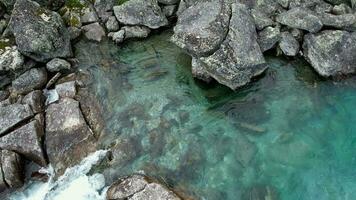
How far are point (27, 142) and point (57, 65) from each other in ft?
15.5

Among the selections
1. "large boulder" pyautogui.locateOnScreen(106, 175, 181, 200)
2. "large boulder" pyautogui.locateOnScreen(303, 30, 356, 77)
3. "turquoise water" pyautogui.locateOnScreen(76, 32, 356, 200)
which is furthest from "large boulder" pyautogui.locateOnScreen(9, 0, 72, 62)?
"large boulder" pyautogui.locateOnScreen(303, 30, 356, 77)

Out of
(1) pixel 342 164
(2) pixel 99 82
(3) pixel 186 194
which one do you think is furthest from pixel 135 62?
(1) pixel 342 164

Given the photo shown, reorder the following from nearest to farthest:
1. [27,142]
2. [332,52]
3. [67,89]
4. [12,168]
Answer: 1. [12,168]
2. [27,142]
3. [332,52]
4. [67,89]

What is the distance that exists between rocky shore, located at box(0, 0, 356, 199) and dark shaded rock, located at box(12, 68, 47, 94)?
0.04 meters

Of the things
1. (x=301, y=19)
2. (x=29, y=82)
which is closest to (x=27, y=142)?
(x=29, y=82)

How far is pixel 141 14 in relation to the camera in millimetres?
20672

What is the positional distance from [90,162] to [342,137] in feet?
32.2

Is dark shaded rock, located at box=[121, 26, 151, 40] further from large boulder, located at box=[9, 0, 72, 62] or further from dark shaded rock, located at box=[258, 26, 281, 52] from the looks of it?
dark shaded rock, located at box=[258, 26, 281, 52]

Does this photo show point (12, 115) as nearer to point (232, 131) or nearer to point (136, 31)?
point (136, 31)

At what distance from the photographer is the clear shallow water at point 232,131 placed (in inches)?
555

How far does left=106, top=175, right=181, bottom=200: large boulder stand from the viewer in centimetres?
1328

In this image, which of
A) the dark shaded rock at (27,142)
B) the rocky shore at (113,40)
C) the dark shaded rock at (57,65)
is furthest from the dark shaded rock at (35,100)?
the dark shaded rock at (57,65)

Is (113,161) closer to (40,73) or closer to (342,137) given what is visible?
(40,73)

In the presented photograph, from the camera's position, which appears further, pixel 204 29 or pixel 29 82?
pixel 29 82
